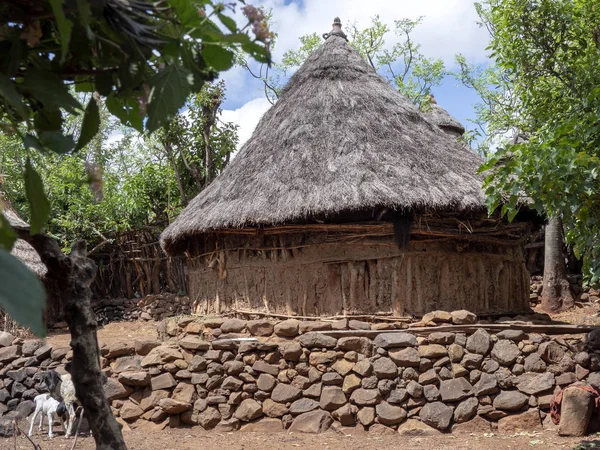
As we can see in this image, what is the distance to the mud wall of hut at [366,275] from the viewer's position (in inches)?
318

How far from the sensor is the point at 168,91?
1.34 metres

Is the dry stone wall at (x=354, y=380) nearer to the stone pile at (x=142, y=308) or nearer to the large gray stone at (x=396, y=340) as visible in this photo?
the large gray stone at (x=396, y=340)

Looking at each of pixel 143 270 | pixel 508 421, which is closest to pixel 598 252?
pixel 508 421

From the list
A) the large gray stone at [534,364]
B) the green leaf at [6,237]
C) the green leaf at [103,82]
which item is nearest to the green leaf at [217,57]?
the green leaf at [103,82]

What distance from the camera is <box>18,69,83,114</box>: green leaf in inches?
51.1

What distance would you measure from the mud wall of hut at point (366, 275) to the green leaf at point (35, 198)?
6.96 meters

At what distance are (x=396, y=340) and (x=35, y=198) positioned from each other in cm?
545

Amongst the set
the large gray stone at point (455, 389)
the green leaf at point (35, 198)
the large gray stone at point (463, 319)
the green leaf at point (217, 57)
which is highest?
the green leaf at point (217, 57)

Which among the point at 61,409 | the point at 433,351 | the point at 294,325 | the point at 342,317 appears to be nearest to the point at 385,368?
the point at 433,351

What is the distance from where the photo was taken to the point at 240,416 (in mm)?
6375

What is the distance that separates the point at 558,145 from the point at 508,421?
2.50m

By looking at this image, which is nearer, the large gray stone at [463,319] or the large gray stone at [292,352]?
the large gray stone at [292,352]

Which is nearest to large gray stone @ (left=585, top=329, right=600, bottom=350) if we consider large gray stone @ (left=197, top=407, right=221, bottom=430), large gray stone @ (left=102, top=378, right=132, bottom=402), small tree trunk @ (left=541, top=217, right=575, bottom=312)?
large gray stone @ (left=197, top=407, right=221, bottom=430)

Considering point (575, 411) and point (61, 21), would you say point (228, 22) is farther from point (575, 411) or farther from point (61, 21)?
point (575, 411)
